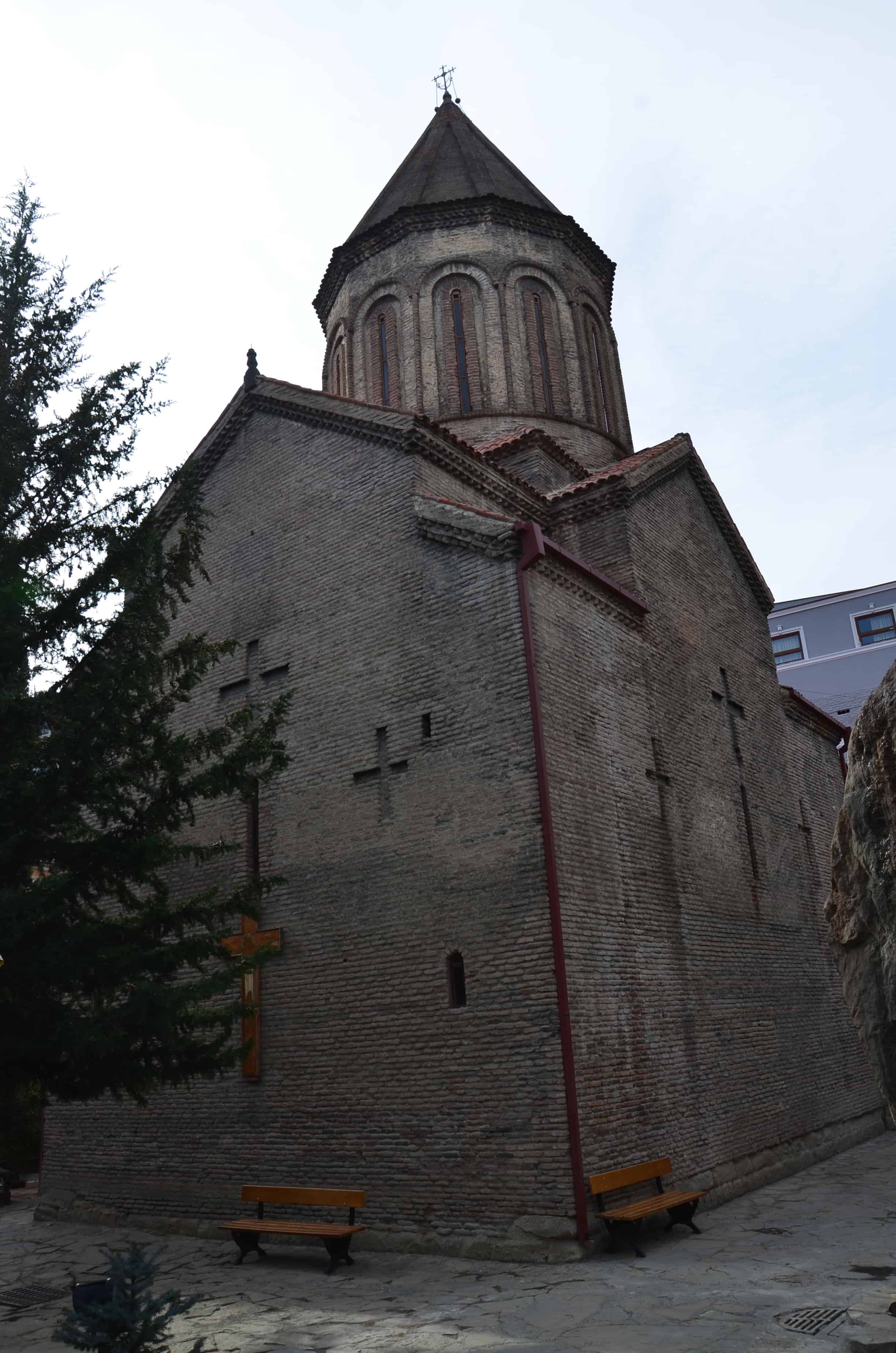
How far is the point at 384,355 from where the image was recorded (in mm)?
17594

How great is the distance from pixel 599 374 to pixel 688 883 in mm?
10869

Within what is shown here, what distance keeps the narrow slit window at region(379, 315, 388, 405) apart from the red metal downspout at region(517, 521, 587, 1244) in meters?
8.58

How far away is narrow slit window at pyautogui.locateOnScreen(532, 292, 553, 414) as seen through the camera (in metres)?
17.0

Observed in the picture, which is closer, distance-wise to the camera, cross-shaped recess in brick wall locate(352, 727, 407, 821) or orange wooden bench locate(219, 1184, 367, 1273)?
orange wooden bench locate(219, 1184, 367, 1273)

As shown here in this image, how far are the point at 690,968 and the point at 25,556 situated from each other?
7511mm

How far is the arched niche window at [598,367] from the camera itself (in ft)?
58.8

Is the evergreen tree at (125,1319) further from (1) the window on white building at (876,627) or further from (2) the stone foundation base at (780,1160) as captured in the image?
(1) the window on white building at (876,627)

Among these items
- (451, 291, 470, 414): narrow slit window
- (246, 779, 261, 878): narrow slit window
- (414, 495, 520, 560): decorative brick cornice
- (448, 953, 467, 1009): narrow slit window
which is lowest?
(448, 953, 467, 1009): narrow slit window

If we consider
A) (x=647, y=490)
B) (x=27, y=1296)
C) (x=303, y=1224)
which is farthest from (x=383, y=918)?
(x=647, y=490)

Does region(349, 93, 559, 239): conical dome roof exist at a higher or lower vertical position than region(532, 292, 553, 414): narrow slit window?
higher

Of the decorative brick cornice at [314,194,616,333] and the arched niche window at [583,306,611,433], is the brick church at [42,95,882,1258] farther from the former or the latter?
the decorative brick cornice at [314,194,616,333]

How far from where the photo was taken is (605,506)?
12547 mm

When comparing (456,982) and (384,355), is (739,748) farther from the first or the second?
(384,355)

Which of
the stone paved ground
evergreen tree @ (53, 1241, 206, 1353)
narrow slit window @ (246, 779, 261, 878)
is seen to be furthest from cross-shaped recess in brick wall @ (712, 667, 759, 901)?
evergreen tree @ (53, 1241, 206, 1353)
